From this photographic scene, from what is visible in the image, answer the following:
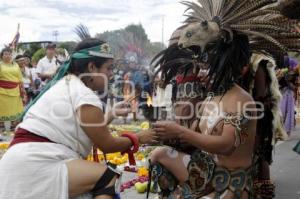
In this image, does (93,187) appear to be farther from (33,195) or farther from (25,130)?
(25,130)

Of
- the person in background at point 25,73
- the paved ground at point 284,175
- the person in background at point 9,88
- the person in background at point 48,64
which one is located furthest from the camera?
the person in background at point 25,73

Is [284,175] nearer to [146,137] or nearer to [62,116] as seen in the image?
[146,137]

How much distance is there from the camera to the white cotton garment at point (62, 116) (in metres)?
2.73

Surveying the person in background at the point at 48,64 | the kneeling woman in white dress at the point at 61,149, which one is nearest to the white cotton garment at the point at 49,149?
the kneeling woman in white dress at the point at 61,149

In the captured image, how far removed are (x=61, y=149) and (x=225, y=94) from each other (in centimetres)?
104

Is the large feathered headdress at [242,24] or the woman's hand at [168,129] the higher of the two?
the large feathered headdress at [242,24]

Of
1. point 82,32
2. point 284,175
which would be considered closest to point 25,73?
point 284,175

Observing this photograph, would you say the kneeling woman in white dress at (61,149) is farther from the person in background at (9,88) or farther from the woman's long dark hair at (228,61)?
the person in background at (9,88)

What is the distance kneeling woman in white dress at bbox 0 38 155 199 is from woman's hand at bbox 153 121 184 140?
261mm

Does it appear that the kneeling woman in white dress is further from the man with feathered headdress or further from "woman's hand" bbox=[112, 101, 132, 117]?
the man with feathered headdress

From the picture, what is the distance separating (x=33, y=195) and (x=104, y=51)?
95 cm

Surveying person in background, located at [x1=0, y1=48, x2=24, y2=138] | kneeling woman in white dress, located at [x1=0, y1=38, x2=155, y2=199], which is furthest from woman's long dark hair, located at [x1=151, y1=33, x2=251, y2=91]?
person in background, located at [x1=0, y1=48, x2=24, y2=138]

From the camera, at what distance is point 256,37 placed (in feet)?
10.3

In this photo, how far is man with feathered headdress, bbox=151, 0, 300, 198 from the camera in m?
2.83
